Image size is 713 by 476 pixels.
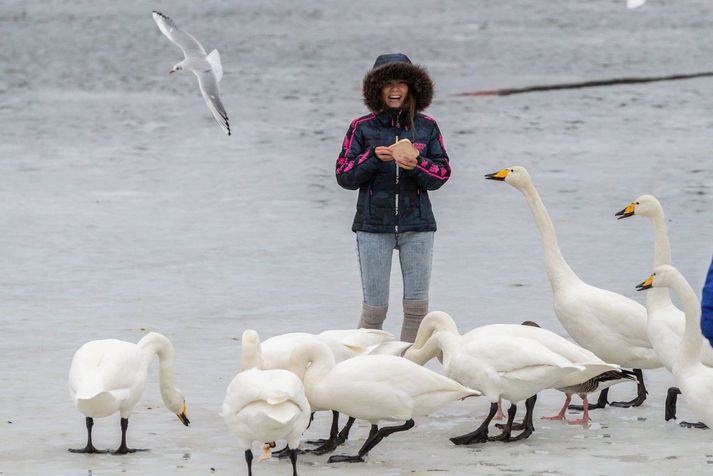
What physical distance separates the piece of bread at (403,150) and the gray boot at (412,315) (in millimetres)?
943

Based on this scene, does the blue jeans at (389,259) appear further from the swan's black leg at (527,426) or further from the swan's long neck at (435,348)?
the swan's black leg at (527,426)

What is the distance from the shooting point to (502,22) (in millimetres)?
35250

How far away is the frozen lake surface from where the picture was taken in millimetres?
7047

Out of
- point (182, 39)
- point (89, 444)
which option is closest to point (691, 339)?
point (89, 444)

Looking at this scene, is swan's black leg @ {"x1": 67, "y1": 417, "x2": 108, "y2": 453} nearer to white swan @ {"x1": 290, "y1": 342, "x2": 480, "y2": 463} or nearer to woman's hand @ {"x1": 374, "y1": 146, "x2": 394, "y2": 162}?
white swan @ {"x1": 290, "y1": 342, "x2": 480, "y2": 463}

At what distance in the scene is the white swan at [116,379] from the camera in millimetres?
6559

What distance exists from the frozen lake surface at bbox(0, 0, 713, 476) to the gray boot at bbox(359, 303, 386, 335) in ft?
2.30

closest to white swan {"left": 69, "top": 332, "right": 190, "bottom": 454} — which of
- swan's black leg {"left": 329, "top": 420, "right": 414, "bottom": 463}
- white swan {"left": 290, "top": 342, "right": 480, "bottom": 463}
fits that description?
white swan {"left": 290, "top": 342, "right": 480, "bottom": 463}

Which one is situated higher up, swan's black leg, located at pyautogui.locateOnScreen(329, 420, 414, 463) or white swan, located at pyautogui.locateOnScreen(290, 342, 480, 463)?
white swan, located at pyautogui.locateOnScreen(290, 342, 480, 463)

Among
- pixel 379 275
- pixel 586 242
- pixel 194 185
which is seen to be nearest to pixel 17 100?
pixel 194 185

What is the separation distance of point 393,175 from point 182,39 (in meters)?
2.27

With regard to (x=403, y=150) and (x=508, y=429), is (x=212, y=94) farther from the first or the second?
(x=508, y=429)

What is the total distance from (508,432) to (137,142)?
12161 millimetres

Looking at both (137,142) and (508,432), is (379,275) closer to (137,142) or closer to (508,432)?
(508,432)
